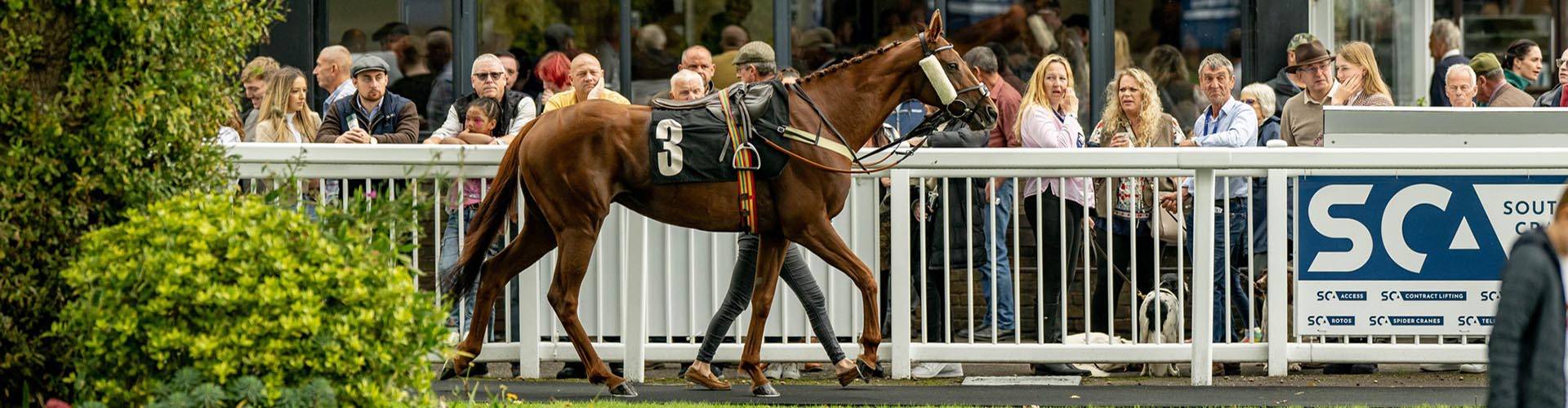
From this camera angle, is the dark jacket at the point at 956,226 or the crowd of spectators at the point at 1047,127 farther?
the crowd of spectators at the point at 1047,127

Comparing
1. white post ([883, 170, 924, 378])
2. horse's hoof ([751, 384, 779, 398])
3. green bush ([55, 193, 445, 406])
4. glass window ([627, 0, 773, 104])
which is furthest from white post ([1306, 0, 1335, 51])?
green bush ([55, 193, 445, 406])

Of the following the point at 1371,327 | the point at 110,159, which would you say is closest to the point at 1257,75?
the point at 1371,327

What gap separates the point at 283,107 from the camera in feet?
35.7

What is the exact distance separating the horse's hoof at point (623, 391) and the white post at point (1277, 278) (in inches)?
113

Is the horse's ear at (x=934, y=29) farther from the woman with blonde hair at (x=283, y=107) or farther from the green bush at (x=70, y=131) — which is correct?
the woman with blonde hair at (x=283, y=107)

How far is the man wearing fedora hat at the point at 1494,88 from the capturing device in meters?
11.7

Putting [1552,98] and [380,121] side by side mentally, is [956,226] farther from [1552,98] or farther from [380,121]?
[1552,98]

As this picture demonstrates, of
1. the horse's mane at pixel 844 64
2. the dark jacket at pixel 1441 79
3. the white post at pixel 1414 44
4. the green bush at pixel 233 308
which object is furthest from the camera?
the white post at pixel 1414 44

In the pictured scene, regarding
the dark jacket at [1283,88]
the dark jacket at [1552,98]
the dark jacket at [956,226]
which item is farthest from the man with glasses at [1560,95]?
the dark jacket at [956,226]

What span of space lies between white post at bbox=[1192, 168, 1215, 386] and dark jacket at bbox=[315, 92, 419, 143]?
167 inches

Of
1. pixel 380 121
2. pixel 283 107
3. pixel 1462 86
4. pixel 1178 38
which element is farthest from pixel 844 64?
pixel 1178 38

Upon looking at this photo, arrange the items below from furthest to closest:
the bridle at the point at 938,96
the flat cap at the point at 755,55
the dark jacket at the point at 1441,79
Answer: the dark jacket at the point at 1441,79
the flat cap at the point at 755,55
the bridle at the point at 938,96

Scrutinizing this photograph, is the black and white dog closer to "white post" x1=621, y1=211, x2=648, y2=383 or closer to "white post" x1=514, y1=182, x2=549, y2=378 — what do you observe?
"white post" x1=621, y1=211, x2=648, y2=383

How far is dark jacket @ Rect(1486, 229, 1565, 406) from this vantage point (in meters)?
4.83
